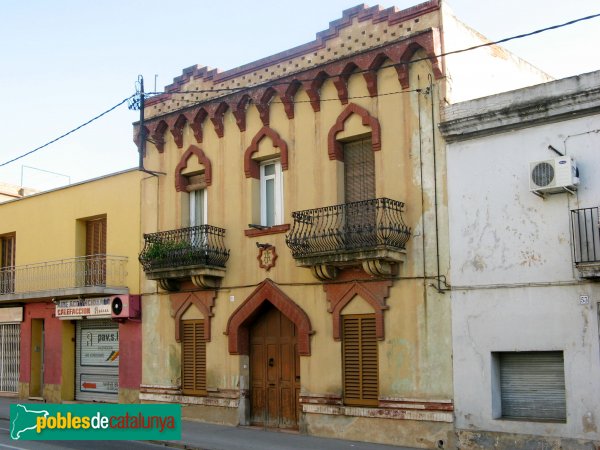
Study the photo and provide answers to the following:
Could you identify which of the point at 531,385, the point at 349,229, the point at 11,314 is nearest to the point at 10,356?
the point at 11,314

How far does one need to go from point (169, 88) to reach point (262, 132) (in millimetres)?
3781

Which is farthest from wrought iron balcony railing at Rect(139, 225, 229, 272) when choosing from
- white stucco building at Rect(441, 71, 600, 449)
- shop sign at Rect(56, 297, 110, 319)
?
white stucco building at Rect(441, 71, 600, 449)

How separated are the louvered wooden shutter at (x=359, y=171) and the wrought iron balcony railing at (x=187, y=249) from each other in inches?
143

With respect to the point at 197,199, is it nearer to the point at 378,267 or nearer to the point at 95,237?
the point at 95,237

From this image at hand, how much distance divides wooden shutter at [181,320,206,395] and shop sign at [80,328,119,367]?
339cm

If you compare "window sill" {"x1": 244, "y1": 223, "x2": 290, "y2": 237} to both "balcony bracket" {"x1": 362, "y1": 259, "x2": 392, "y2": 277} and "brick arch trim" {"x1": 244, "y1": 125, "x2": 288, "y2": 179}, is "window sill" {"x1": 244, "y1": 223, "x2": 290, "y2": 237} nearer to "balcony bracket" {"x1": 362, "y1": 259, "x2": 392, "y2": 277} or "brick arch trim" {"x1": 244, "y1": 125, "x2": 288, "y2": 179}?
"brick arch trim" {"x1": 244, "y1": 125, "x2": 288, "y2": 179}

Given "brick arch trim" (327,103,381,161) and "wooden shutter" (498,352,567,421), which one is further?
"brick arch trim" (327,103,381,161)

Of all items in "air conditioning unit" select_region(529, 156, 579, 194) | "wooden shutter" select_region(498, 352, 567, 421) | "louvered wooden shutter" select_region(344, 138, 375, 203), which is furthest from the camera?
"louvered wooden shutter" select_region(344, 138, 375, 203)

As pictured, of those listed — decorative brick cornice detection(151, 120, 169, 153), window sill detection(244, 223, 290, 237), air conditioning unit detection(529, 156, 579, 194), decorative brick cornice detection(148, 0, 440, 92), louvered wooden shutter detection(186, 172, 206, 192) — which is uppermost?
decorative brick cornice detection(148, 0, 440, 92)

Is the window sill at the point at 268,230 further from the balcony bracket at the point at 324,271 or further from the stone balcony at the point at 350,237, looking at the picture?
the balcony bracket at the point at 324,271

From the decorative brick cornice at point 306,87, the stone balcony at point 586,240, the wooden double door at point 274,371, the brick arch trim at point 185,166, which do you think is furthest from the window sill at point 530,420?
the brick arch trim at point 185,166

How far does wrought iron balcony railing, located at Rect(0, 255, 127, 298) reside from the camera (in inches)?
818

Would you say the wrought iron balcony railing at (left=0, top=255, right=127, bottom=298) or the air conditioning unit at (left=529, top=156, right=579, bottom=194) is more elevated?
the air conditioning unit at (left=529, top=156, right=579, bottom=194)

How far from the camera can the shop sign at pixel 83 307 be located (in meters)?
20.8
